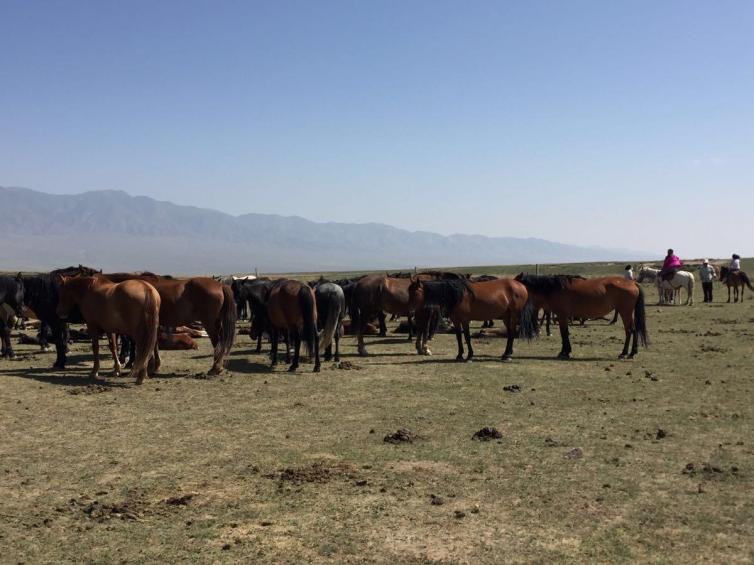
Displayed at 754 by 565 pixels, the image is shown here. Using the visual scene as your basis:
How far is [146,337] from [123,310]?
2.31ft

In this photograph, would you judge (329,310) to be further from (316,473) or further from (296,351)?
(316,473)

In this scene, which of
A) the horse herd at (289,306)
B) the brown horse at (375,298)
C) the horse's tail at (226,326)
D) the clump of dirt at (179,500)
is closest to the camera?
the clump of dirt at (179,500)

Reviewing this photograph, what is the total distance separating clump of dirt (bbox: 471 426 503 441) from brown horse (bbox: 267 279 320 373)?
5691 millimetres

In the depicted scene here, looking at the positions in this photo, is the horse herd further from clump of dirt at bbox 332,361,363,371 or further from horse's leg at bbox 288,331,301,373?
clump of dirt at bbox 332,361,363,371

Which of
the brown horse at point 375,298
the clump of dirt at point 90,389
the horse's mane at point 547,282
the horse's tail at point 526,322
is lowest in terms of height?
the clump of dirt at point 90,389

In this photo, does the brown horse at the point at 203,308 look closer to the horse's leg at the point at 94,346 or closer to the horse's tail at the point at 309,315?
the horse's leg at the point at 94,346

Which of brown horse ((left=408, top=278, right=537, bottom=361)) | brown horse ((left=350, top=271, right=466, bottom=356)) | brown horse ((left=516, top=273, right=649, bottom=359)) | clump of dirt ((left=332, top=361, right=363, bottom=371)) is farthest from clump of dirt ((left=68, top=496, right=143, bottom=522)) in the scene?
brown horse ((left=516, top=273, right=649, bottom=359))

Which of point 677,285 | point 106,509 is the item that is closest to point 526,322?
point 106,509

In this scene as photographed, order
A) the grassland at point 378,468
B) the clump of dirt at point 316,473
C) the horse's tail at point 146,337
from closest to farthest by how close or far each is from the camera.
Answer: the grassland at point 378,468 → the clump of dirt at point 316,473 → the horse's tail at point 146,337

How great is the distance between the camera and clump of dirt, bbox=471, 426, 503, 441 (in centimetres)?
810

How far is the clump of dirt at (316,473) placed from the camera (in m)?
6.55

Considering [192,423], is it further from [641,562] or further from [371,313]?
[371,313]

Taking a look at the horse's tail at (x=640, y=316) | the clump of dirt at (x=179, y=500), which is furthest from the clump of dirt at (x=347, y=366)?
the clump of dirt at (x=179, y=500)

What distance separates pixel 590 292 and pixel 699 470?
30.2ft
